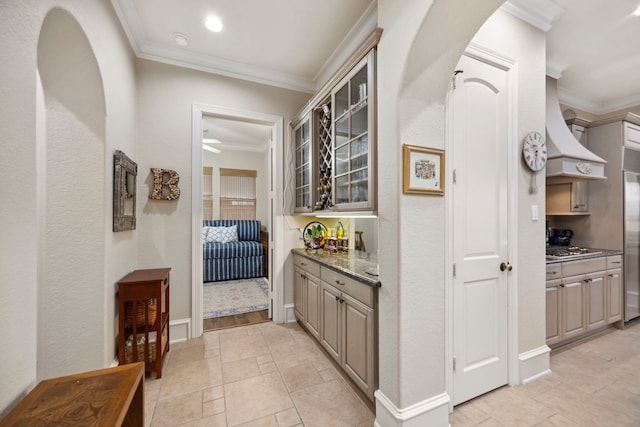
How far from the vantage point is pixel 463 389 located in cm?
173

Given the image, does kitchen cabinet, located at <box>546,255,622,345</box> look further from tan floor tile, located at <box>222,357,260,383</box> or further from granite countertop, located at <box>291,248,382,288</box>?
tan floor tile, located at <box>222,357,260,383</box>

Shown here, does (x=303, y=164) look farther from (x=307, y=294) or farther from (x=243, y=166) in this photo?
(x=243, y=166)

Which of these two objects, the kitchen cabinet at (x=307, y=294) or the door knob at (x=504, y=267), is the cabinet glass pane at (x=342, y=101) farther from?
the door knob at (x=504, y=267)

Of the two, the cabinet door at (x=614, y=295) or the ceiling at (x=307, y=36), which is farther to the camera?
the cabinet door at (x=614, y=295)

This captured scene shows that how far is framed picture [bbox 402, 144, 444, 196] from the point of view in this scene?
1.42 metres

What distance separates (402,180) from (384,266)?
52cm

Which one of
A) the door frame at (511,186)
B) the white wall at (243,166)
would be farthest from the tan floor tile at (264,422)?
the white wall at (243,166)

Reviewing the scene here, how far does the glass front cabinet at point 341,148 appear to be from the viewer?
1724 mm

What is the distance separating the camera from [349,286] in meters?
1.87

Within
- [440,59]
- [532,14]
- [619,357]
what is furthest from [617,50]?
[619,357]

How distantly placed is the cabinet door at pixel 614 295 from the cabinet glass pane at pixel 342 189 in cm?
308

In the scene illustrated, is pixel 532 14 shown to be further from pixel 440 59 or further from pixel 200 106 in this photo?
pixel 200 106

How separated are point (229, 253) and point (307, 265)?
9.46ft

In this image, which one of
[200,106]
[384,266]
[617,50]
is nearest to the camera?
[384,266]
